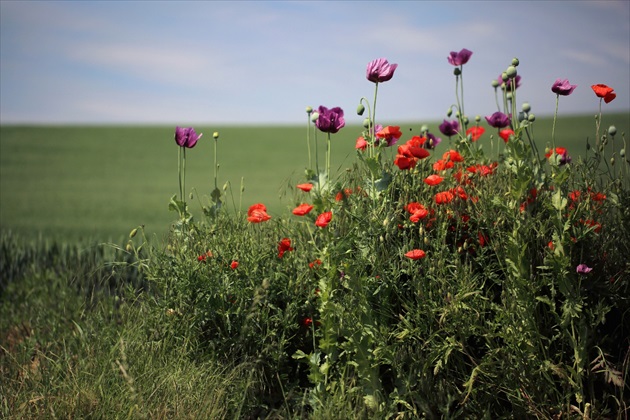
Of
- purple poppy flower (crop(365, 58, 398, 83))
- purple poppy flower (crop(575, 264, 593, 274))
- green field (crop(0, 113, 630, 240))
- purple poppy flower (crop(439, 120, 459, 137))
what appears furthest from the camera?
green field (crop(0, 113, 630, 240))

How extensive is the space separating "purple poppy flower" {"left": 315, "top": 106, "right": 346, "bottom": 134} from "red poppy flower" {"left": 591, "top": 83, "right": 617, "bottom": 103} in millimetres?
1341

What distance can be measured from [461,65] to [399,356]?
1769 mm

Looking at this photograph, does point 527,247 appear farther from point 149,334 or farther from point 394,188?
point 149,334

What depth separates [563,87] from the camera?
3.41m

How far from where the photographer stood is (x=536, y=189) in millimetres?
3186

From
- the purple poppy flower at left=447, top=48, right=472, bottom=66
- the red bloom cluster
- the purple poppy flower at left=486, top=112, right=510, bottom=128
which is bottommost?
the red bloom cluster

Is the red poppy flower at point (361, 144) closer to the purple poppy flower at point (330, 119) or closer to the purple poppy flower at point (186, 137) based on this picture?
the purple poppy flower at point (330, 119)

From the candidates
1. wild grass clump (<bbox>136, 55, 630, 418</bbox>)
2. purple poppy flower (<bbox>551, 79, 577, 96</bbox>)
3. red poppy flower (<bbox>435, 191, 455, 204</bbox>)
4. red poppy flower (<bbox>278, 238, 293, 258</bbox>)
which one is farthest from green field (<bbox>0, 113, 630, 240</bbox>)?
purple poppy flower (<bbox>551, 79, 577, 96</bbox>)

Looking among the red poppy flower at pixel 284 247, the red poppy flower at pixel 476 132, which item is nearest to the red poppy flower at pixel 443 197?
the red poppy flower at pixel 284 247

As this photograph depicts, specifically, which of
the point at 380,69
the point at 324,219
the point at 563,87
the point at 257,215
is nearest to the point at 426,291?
the point at 324,219

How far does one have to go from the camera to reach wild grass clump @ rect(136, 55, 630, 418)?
295 cm

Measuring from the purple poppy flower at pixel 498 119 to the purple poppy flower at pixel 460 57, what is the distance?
489 millimetres

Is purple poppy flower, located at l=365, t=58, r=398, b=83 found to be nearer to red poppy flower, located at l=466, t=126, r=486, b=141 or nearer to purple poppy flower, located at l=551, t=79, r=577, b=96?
purple poppy flower, located at l=551, t=79, r=577, b=96

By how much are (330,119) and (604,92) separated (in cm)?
144
